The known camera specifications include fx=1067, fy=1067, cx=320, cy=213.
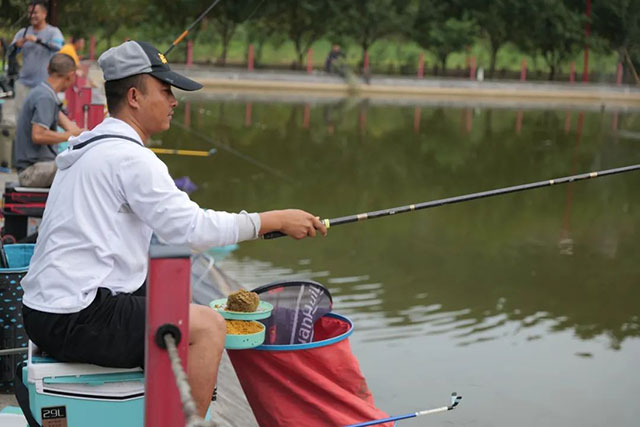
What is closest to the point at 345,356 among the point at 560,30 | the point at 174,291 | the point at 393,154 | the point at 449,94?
Answer: the point at 174,291

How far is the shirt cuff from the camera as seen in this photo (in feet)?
9.05

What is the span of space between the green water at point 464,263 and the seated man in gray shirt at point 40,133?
1928 mm

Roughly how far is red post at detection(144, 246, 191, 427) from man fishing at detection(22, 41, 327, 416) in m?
0.58

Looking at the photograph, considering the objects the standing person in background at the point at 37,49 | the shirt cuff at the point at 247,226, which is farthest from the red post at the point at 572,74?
the shirt cuff at the point at 247,226

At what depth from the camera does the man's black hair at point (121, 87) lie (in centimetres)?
279

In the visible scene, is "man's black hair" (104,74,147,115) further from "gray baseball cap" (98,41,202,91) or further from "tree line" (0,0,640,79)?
"tree line" (0,0,640,79)

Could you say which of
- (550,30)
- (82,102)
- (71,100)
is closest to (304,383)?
(82,102)

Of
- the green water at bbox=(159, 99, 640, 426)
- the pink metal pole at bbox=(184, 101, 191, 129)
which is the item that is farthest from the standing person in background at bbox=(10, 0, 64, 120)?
the pink metal pole at bbox=(184, 101, 191, 129)

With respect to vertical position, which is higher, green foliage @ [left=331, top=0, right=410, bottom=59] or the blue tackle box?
green foliage @ [left=331, top=0, right=410, bottom=59]

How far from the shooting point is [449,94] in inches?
1289

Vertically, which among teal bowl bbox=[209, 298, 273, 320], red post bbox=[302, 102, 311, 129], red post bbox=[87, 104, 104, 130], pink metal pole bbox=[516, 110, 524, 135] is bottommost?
pink metal pole bbox=[516, 110, 524, 135]

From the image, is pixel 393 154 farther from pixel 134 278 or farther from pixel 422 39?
pixel 422 39

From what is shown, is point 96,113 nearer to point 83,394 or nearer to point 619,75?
point 83,394

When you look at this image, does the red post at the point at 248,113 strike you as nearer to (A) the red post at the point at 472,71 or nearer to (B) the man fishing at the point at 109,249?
(A) the red post at the point at 472,71
